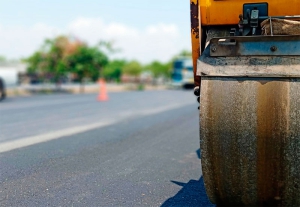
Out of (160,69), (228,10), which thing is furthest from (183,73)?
(160,69)

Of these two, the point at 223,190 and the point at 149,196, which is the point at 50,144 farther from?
the point at 223,190

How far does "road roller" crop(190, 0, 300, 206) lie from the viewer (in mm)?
2996

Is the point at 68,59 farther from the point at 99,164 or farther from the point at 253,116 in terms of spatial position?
the point at 253,116

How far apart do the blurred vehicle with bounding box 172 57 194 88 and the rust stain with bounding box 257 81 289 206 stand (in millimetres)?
34400

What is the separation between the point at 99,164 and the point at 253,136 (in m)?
3.15

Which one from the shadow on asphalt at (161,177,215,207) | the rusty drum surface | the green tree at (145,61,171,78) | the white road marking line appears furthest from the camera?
the green tree at (145,61,171,78)

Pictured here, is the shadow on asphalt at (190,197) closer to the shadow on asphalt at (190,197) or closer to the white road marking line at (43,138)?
the shadow on asphalt at (190,197)

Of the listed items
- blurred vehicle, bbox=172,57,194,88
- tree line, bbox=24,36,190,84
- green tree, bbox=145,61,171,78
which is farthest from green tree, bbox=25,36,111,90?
green tree, bbox=145,61,171,78

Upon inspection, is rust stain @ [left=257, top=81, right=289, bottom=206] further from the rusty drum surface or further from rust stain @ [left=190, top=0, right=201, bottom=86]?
rust stain @ [left=190, top=0, right=201, bottom=86]

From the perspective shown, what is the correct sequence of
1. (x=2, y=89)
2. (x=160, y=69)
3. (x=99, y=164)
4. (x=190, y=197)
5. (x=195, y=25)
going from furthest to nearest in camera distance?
1. (x=160, y=69)
2. (x=2, y=89)
3. (x=99, y=164)
4. (x=190, y=197)
5. (x=195, y=25)

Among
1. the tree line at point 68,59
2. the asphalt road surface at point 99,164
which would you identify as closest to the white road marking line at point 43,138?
the asphalt road surface at point 99,164

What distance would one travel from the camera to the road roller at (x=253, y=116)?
2996 millimetres

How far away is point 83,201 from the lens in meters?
4.15

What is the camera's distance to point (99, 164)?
582 centimetres
